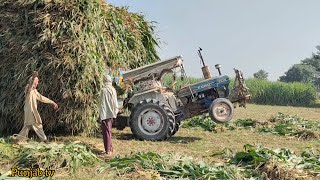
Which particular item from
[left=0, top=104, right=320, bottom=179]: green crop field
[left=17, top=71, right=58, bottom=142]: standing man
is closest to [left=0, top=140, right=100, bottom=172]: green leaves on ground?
[left=0, top=104, right=320, bottom=179]: green crop field

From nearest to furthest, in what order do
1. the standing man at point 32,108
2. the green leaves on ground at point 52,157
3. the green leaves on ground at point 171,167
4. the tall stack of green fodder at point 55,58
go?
1. the green leaves on ground at point 171,167
2. the green leaves on ground at point 52,157
3. the standing man at point 32,108
4. the tall stack of green fodder at point 55,58

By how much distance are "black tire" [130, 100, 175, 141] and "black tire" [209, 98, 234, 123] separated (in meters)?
1.01

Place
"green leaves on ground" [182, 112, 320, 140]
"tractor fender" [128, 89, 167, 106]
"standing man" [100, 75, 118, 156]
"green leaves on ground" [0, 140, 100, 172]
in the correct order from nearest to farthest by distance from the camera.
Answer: "green leaves on ground" [0, 140, 100, 172] → "standing man" [100, 75, 118, 156] → "tractor fender" [128, 89, 167, 106] → "green leaves on ground" [182, 112, 320, 140]

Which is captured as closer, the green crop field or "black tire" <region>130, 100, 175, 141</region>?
the green crop field

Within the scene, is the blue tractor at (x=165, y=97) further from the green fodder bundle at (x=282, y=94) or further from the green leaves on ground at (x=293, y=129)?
the green fodder bundle at (x=282, y=94)

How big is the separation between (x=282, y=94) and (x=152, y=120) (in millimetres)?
26768

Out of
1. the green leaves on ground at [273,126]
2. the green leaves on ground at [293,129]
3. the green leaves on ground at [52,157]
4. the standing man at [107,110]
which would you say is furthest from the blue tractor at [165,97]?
the green leaves on ground at [52,157]

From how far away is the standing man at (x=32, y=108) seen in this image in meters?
8.15

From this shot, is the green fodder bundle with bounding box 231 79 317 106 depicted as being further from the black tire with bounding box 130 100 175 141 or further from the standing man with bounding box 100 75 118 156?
the standing man with bounding box 100 75 118 156

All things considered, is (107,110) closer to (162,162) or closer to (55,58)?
(162,162)

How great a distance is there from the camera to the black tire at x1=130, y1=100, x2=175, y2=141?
9297 mm

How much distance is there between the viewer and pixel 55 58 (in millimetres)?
8641

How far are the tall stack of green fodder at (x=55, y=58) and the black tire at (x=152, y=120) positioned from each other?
1044mm

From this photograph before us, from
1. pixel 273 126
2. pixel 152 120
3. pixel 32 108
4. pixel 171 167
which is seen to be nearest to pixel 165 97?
pixel 152 120
